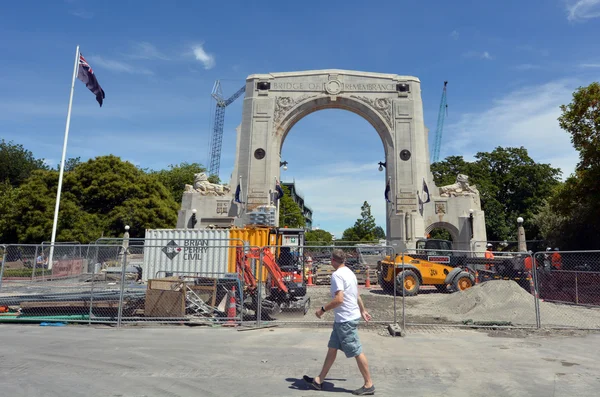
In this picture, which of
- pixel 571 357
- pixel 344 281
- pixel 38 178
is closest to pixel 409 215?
pixel 571 357

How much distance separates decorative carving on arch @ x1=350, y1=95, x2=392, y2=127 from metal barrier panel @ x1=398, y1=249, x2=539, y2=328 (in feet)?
56.6

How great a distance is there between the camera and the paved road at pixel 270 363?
528 cm

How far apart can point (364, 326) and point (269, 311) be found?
2635 mm

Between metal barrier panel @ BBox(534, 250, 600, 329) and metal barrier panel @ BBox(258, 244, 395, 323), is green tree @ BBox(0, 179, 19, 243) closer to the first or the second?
metal barrier panel @ BBox(258, 244, 395, 323)

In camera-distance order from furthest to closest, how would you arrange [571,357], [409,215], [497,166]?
[497,166] → [409,215] → [571,357]

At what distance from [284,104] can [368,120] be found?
721 centimetres

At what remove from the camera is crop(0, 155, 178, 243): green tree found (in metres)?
31.5

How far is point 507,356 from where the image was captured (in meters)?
7.00

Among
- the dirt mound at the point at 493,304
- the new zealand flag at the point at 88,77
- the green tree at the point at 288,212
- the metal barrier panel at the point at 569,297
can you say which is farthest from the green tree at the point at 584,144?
the green tree at the point at 288,212

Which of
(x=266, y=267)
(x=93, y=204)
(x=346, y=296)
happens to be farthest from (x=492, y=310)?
(x=93, y=204)

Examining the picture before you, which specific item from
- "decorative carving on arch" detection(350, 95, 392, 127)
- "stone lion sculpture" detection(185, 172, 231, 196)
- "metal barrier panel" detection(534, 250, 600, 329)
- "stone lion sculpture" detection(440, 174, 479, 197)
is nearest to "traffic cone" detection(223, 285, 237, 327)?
"metal barrier panel" detection(534, 250, 600, 329)

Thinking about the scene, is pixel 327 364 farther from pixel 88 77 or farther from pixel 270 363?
pixel 88 77

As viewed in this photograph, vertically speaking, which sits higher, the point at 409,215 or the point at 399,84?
the point at 399,84

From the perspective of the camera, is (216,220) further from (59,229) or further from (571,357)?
(571,357)
